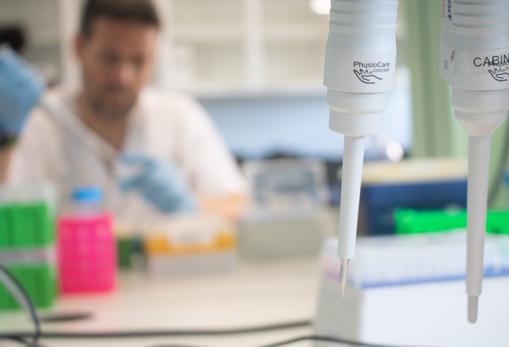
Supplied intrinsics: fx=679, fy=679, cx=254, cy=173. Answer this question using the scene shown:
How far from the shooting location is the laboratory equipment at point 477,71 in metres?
0.40

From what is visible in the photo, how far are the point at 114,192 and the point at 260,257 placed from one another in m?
0.87

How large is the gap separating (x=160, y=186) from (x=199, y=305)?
2.31 feet

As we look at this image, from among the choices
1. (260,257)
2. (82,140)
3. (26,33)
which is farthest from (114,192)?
(26,33)

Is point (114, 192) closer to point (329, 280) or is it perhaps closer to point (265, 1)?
point (329, 280)

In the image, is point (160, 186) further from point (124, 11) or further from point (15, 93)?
point (124, 11)

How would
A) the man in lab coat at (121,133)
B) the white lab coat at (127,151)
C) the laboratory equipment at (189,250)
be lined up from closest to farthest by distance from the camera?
1. the laboratory equipment at (189,250)
2. the man in lab coat at (121,133)
3. the white lab coat at (127,151)

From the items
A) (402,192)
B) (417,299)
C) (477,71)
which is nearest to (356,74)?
(477,71)

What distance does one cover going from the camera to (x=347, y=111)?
1.35 feet

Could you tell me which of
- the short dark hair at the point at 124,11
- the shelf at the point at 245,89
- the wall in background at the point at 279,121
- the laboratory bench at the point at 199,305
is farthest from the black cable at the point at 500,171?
the wall in background at the point at 279,121

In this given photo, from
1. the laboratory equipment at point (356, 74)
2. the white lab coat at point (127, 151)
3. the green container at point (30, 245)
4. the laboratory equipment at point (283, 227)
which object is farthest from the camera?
the white lab coat at point (127, 151)

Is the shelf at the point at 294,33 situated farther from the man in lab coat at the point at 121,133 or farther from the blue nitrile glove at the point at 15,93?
the blue nitrile glove at the point at 15,93

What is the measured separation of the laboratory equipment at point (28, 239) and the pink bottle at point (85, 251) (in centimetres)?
7

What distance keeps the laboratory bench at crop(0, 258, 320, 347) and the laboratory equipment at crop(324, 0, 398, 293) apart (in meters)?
0.35

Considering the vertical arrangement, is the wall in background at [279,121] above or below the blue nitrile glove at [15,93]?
below
